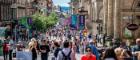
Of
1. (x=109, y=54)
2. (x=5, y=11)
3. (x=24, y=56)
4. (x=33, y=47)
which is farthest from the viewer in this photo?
(x=5, y=11)

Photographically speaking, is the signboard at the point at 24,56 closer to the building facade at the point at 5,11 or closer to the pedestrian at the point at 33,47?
the pedestrian at the point at 33,47

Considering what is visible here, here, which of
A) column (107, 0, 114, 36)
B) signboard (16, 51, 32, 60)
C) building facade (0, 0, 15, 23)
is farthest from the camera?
building facade (0, 0, 15, 23)

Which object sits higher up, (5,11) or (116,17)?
(116,17)

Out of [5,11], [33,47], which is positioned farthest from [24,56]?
[5,11]

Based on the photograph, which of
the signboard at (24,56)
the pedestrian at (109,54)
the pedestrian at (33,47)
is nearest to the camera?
the pedestrian at (109,54)

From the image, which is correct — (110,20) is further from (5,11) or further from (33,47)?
(5,11)

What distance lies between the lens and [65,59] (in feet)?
54.5

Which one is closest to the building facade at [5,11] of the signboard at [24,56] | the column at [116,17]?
the column at [116,17]

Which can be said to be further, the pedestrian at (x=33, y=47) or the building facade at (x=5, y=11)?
the building facade at (x=5, y=11)

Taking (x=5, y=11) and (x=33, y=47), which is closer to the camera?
(x=33, y=47)

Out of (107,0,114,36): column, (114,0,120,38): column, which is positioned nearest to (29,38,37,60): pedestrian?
(114,0,120,38): column

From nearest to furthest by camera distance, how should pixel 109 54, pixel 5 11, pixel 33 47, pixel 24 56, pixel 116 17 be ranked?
pixel 109 54 < pixel 24 56 < pixel 33 47 < pixel 116 17 < pixel 5 11

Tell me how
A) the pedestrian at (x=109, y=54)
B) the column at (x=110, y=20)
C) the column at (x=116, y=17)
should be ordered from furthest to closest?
the column at (x=110, y=20) < the column at (x=116, y=17) < the pedestrian at (x=109, y=54)

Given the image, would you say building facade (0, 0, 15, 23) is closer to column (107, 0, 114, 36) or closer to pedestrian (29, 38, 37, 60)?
column (107, 0, 114, 36)
